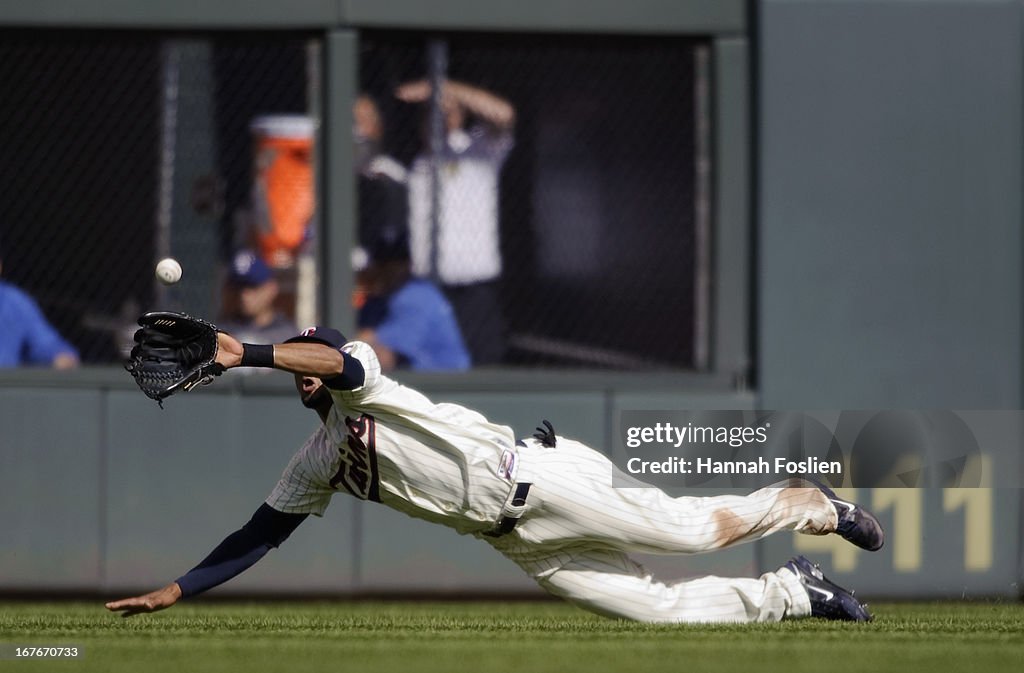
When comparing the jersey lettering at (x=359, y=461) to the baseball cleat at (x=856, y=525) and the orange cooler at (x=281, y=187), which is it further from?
the orange cooler at (x=281, y=187)

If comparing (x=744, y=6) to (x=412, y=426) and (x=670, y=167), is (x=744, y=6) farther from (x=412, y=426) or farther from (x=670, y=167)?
(x=412, y=426)

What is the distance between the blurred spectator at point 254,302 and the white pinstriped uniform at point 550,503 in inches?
91.9

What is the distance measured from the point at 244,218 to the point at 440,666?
3739 mm

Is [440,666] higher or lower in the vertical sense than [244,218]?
lower

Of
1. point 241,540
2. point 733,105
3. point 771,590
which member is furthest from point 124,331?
point 771,590

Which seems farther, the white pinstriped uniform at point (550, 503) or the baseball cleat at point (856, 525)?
the baseball cleat at point (856, 525)

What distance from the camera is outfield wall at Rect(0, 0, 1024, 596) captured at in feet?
24.2

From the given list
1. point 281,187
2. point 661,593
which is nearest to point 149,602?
point 661,593

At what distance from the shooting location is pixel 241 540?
17.8ft

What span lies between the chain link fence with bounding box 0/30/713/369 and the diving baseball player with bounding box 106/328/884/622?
7.52ft

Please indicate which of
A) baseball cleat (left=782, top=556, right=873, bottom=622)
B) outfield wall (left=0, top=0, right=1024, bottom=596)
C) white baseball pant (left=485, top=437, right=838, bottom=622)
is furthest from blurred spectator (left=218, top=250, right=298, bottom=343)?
baseball cleat (left=782, top=556, right=873, bottom=622)

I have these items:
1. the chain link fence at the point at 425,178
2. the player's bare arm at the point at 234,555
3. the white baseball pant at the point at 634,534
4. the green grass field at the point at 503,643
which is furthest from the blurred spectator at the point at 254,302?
the white baseball pant at the point at 634,534

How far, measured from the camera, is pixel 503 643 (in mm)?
5141

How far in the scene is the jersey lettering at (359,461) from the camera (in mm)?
5086
